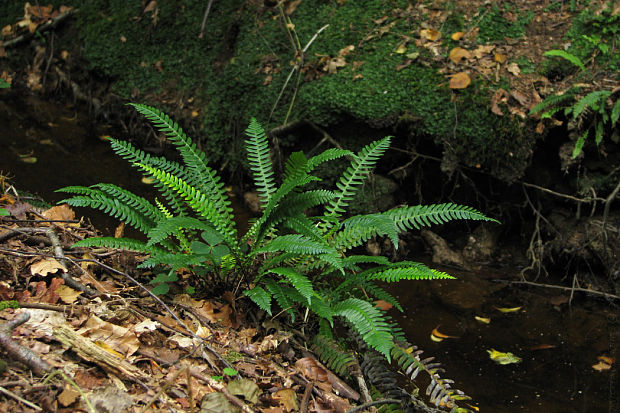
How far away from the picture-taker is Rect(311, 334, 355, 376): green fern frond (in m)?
2.30

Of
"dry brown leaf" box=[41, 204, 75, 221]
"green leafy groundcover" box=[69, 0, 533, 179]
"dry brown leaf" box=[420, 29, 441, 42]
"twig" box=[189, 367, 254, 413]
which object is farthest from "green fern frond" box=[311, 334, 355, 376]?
"dry brown leaf" box=[420, 29, 441, 42]

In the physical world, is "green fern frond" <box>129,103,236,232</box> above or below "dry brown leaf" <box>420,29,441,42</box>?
below

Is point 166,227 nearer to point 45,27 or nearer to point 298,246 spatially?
point 298,246

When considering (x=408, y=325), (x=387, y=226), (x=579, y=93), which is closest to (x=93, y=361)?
(x=387, y=226)

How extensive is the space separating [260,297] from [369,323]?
0.52 meters

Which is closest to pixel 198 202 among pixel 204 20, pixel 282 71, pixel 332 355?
pixel 332 355

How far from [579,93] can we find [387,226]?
9.62 feet

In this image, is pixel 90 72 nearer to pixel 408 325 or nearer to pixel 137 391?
pixel 408 325

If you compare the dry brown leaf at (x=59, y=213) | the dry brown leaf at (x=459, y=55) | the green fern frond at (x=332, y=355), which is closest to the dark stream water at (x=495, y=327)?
the dry brown leaf at (x=59, y=213)

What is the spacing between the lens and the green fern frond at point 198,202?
7.93 feet

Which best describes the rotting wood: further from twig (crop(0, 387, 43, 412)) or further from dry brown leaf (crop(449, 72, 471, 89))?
dry brown leaf (crop(449, 72, 471, 89))

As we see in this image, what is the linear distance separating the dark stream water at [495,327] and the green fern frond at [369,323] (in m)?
1.20

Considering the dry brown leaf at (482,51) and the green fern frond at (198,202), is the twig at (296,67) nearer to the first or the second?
the dry brown leaf at (482,51)

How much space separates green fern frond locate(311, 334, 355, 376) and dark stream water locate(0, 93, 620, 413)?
1176 mm
